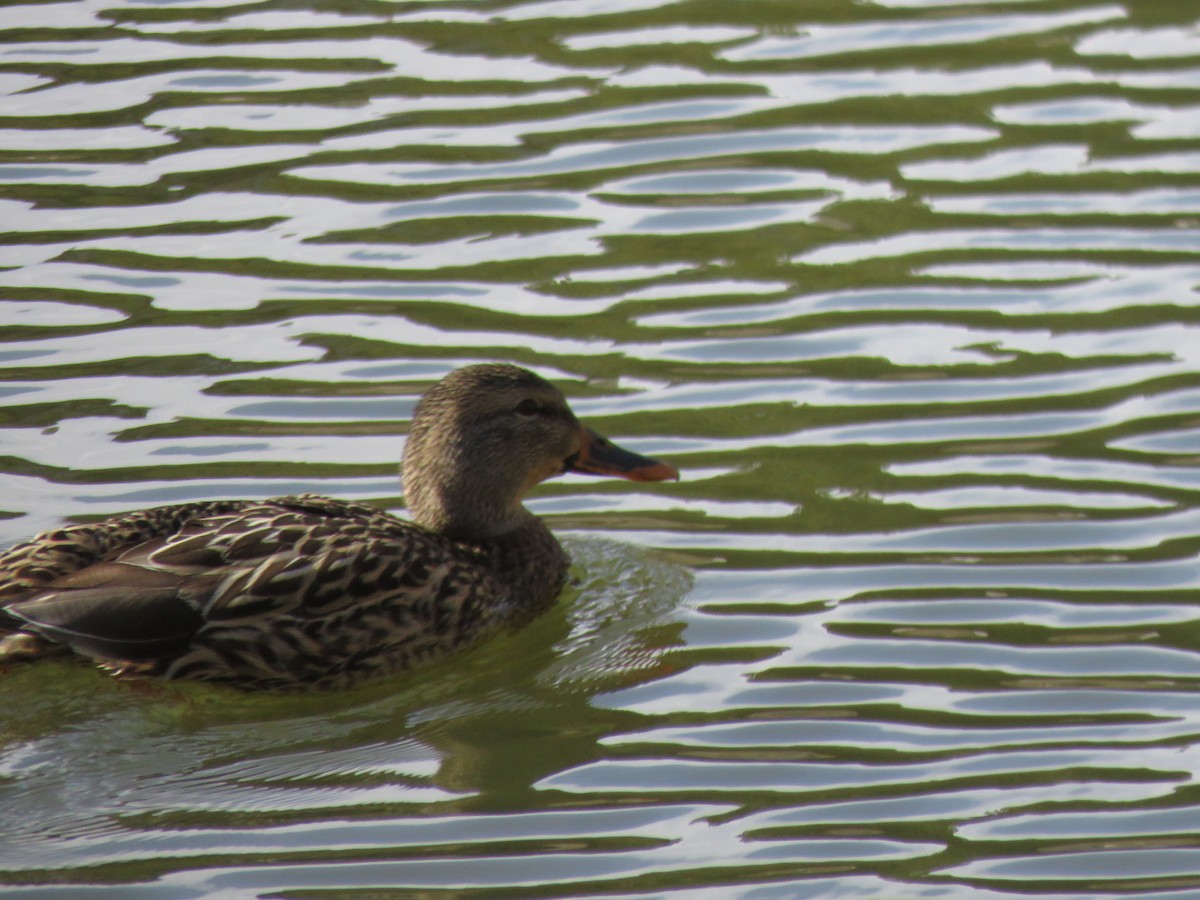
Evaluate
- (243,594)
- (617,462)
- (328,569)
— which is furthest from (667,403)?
(243,594)

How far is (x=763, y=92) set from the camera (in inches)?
478

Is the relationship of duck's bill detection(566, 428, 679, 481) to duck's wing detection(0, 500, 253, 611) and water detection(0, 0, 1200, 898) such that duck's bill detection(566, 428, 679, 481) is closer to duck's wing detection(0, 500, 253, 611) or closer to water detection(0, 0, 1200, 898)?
water detection(0, 0, 1200, 898)

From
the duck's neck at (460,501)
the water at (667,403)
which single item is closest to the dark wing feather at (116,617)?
the water at (667,403)

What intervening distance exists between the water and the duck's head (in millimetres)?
316

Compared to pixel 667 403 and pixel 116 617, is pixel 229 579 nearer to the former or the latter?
pixel 116 617

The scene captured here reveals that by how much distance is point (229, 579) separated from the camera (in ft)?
24.7

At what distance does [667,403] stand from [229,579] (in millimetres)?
2552

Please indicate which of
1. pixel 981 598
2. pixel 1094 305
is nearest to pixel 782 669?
pixel 981 598

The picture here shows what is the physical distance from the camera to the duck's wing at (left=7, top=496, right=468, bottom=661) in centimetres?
733

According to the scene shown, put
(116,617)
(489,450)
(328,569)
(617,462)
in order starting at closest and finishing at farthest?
(116,617)
(328,569)
(489,450)
(617,462)

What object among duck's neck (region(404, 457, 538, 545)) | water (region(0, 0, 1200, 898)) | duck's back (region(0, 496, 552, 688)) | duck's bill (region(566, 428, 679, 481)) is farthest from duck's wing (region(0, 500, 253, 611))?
duck's bill (region(566, 428, 679, 481))

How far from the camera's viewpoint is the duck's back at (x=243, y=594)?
7.36m

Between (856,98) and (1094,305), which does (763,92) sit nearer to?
(856,98)

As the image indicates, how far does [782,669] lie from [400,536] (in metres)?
1.50
